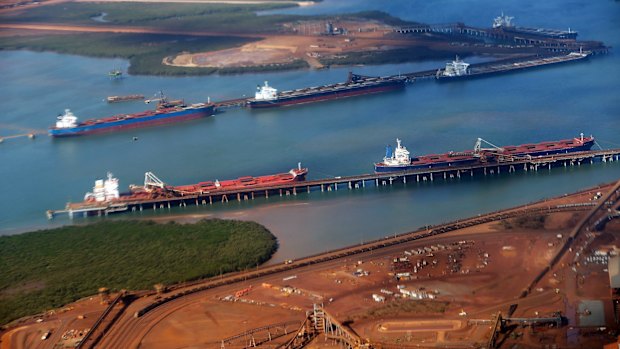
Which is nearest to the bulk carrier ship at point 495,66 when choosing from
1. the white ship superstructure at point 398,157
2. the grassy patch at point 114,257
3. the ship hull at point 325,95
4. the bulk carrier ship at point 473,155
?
the ship hull at point 325,95

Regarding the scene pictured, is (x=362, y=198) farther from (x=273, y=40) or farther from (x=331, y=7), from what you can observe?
(x=331, y=7)

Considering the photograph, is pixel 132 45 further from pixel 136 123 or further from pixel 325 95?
pixel 325 95

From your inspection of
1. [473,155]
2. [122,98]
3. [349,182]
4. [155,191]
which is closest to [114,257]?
[155,191]

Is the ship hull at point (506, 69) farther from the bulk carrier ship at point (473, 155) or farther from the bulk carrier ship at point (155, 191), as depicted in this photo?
the bulk carrier ship at point (155, 191)

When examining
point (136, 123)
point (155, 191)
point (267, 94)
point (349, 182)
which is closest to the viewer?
point (155, 191)

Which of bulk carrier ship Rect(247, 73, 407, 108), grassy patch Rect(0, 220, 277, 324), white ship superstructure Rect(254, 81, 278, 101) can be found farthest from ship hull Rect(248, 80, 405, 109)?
grassy patch Rect(0, 220, 277, 324)

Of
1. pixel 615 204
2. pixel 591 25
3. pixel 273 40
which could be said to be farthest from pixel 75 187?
pixel 591 25
